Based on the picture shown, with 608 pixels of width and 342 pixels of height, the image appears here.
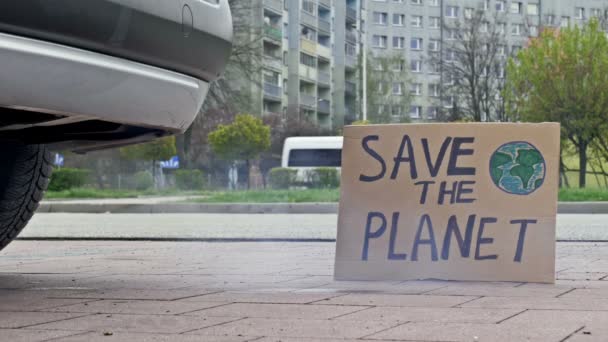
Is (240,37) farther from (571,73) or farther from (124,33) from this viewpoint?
(124,33)

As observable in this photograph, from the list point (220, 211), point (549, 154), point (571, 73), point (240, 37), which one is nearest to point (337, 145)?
point (240, 37)

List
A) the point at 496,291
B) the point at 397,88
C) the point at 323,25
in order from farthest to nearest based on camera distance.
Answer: the point at 397,88 < the point at 323,25 < the point at 496,291

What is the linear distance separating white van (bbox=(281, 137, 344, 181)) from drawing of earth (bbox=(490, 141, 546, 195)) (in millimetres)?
33182

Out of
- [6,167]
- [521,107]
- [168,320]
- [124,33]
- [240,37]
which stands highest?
[240,37]

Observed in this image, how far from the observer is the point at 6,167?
514cm

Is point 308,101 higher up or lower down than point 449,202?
higher up

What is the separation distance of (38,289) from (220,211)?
14.3 metres

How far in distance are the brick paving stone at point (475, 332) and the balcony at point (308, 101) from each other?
7192 centimetres

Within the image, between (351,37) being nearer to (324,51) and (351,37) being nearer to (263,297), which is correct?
(324,51)

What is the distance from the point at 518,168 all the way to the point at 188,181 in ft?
96.4

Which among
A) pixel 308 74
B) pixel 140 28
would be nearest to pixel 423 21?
pixel 308 74

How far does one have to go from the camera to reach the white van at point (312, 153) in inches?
1528

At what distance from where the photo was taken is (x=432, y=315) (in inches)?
155

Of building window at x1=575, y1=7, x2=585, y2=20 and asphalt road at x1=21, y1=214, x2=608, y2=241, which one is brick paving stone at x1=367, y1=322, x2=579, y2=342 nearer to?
asphalt road at x1=21, y1=214, x2=608, y2=241
